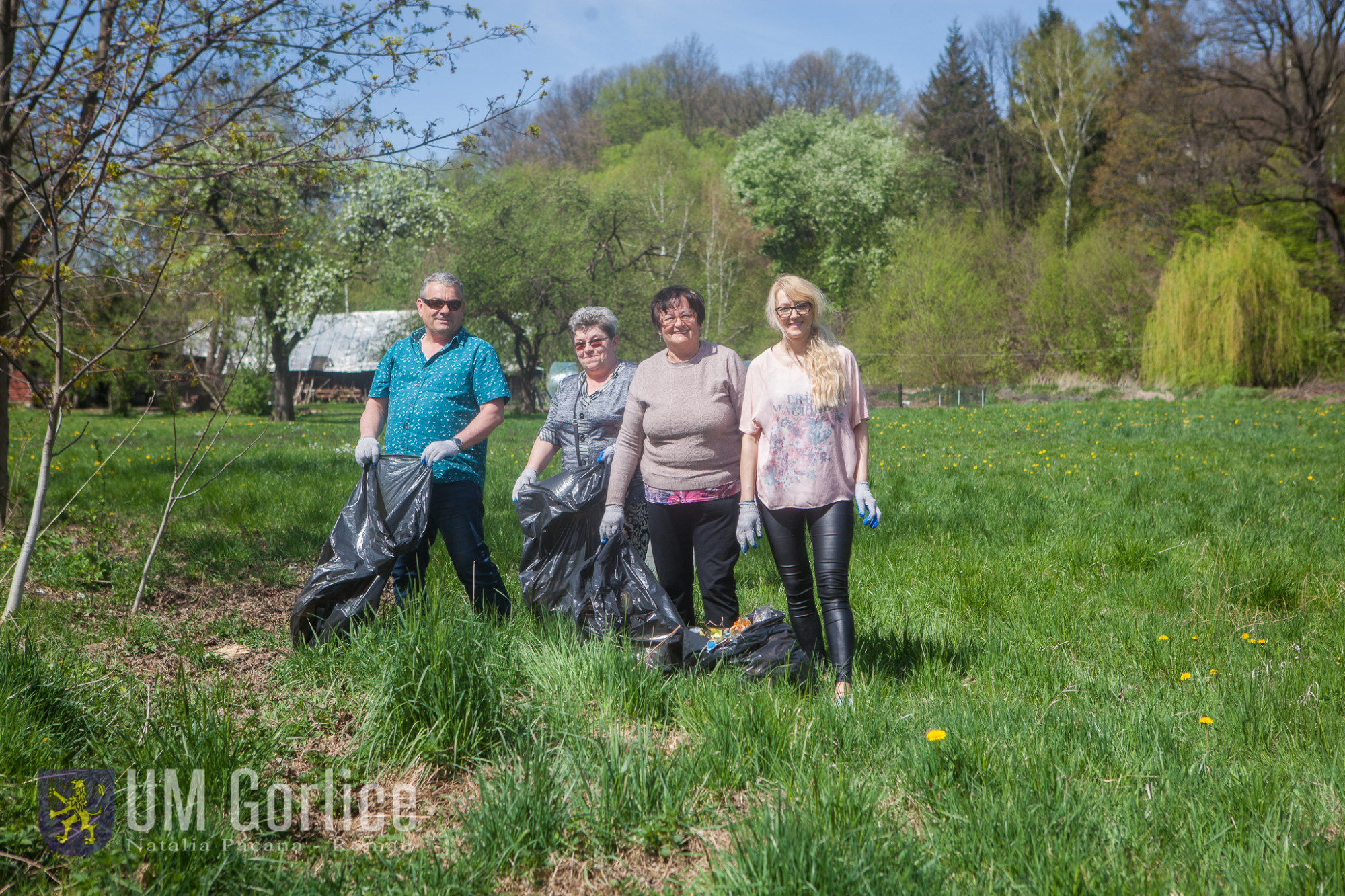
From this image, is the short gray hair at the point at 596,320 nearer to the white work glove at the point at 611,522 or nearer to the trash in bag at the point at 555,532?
the trash in bag at the point at 555,532

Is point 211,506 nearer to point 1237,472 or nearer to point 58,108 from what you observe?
point 58,108

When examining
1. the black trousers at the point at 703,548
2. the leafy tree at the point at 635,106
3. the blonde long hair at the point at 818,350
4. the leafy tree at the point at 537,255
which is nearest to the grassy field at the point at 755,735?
the black trousers at the point at 703,548

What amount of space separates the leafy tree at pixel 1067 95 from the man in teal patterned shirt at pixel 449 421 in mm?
37330

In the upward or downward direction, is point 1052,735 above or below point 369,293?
below

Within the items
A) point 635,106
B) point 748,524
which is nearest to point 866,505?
point 748,524

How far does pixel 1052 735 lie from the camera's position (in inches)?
104

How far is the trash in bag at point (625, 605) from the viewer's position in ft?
10.8

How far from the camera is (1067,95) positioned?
3719cm

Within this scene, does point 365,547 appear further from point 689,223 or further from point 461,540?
point 689,223

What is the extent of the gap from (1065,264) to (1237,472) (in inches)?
1039

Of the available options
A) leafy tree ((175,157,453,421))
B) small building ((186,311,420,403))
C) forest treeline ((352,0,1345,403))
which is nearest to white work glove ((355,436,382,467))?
leafy tree ((175,157,453,421))

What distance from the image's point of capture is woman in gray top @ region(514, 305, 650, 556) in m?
4.20

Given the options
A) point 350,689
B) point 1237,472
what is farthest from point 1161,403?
point 350,689

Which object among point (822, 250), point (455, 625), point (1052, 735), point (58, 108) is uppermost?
point (822, 250)
